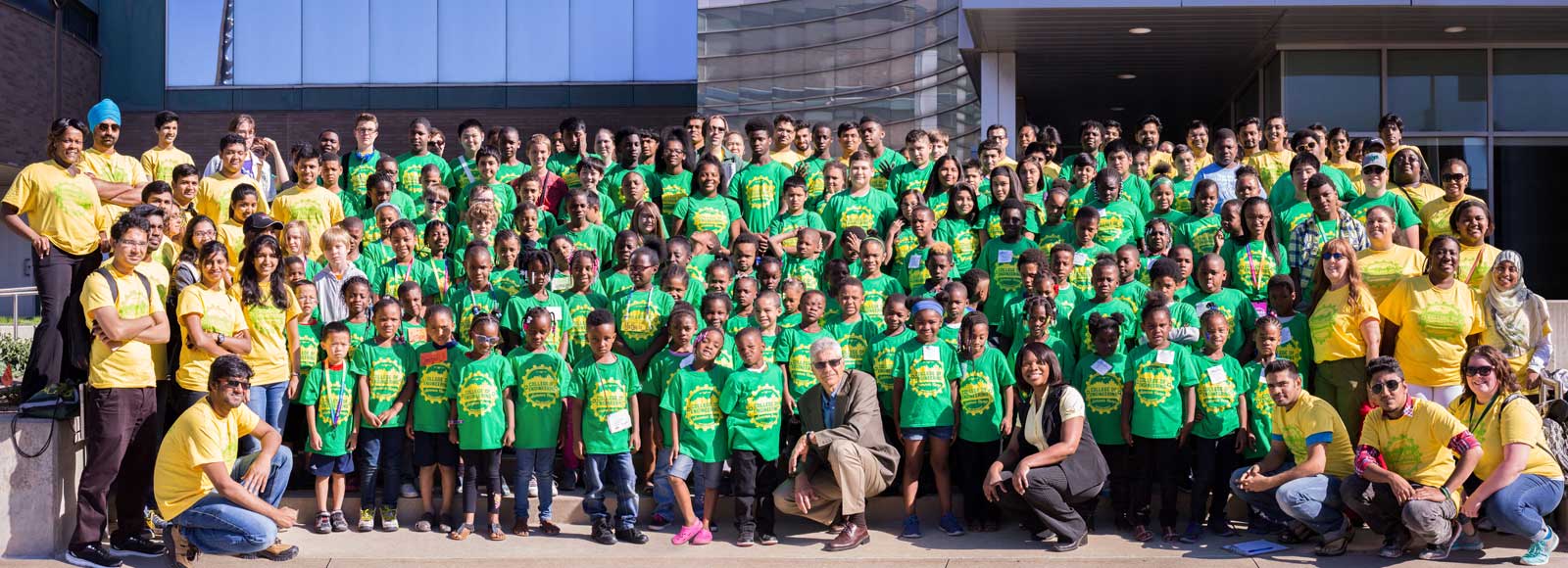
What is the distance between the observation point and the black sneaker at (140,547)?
7.23m

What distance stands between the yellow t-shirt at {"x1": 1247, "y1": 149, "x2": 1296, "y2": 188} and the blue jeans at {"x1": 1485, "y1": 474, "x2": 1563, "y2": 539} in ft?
14.7

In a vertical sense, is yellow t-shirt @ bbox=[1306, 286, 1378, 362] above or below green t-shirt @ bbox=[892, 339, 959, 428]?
above

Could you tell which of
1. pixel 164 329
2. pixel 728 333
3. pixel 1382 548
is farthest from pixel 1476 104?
pixel 164 329

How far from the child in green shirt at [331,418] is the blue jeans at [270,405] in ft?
0.40

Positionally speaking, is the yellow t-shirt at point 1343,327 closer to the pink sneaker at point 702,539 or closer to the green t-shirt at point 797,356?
the green t-shirt at point 797,356

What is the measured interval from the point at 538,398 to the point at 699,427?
3.19 ft

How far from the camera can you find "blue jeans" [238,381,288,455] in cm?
736

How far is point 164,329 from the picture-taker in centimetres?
718

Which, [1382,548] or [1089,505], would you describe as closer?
[1382,548]

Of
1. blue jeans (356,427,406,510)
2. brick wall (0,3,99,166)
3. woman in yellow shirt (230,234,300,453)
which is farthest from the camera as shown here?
brick wall (0,3,99,166)

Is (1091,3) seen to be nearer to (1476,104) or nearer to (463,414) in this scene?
(1476,104)

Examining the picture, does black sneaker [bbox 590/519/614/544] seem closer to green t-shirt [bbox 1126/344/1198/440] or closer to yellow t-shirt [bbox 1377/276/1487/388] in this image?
green t-shirt [bbox 1126/344/1198/440]

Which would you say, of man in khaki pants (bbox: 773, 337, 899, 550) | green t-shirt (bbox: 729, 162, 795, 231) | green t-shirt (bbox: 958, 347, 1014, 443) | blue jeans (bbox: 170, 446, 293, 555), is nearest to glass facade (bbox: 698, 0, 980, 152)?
green t-shirt (bbox: 729, 162, 795, 231)

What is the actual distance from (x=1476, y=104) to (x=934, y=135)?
6876 mm
